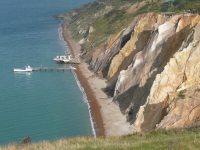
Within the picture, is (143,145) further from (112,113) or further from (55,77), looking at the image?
(55,77)

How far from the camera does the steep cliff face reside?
31594 mm

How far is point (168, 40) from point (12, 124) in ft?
59.8

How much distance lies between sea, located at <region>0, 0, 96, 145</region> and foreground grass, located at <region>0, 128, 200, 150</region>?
1484cm

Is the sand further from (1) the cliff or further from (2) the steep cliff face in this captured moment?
(2) the steep cliff face

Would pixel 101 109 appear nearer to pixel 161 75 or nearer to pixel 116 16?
pixel 161 75

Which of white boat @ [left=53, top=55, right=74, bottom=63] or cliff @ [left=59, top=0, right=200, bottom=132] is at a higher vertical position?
cliff @ [left=59, top=0, right=200, bottom=132]

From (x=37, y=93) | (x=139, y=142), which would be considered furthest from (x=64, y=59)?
(x=139, y=142)

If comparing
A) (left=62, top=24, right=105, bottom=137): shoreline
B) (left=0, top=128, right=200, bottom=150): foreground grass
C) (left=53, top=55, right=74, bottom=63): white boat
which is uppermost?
(left=0, top=128, right=200, bottom=150): foreground grass

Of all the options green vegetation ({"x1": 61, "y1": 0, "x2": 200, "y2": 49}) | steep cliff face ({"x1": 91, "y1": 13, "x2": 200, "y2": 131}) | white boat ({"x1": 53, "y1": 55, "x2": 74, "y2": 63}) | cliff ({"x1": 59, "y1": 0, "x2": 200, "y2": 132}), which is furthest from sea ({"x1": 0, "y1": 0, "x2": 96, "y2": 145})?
green vegetation ({"x1": 61, "y1": 0, "x2": 200, "y2": 49})

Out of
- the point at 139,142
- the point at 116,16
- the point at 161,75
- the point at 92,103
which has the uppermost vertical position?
the point at 139,142

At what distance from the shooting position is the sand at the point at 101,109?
1454 inches

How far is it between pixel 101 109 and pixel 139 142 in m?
25.7

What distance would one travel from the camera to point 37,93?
1999 inches

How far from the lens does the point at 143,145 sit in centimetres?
1691
